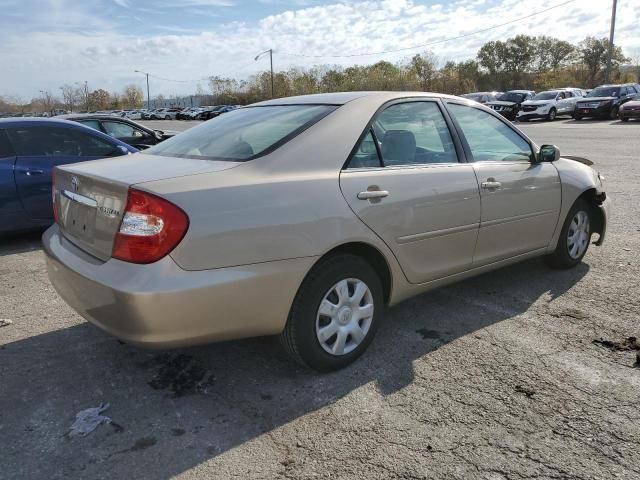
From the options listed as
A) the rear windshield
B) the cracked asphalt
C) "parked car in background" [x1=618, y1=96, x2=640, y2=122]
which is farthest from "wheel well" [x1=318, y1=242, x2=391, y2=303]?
"parked car in background" [x1=618, y1=96, x2=640, y2=122]

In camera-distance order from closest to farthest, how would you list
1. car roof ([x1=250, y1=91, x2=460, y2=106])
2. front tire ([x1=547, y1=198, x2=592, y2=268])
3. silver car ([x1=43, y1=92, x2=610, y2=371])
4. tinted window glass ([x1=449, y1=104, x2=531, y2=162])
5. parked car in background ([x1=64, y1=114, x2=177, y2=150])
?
1. silver car ([x1=43, y1=92, x2=610, y2=371])
2. car roof ([x1=250, y1=91, x2=460, y2=106])
3. tinted window glass ([x1=449, y1=104, x2=531, y2=162])
4. front tire ([x1=547, y1=198, x2=592, y2=268])
5. parked car in background ([x1=64, y1=114, x2=177, y2=150])

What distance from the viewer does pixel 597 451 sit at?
2480 mm

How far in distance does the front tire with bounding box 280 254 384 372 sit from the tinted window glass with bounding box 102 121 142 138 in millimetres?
7587

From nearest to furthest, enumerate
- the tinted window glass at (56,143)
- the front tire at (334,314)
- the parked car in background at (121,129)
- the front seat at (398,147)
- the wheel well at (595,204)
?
the front tire at (334,314) < the front seat at (398,147) < the wheel well at (595,204) < the tinted window glass at (56,143) < the parked car in background at (121,129)

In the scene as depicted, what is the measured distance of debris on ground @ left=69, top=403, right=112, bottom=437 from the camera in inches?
105

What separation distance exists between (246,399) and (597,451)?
1.73 m

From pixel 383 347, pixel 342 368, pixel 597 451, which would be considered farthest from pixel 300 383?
pixel 597 451

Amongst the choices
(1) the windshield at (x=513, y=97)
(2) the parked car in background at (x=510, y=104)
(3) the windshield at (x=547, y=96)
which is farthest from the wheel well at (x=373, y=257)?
(1) the windshield at (x=513, y=97)

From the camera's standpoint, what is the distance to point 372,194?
10.3 ft

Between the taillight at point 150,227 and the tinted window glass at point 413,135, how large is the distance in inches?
56.3

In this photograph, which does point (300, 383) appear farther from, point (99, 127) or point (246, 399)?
point (99, 127)

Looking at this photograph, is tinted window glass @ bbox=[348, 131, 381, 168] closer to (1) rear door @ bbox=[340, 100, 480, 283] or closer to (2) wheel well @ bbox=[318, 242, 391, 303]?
(1) rear door @ bbox=[340, 100, 480, 283]

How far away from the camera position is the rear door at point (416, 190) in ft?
10.5

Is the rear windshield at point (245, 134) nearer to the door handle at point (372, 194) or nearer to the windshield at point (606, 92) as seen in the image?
the door handle at point (372, 194)
